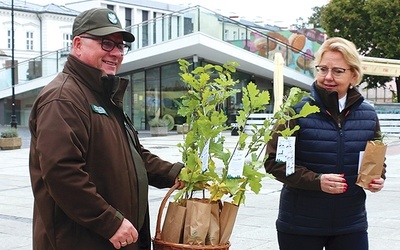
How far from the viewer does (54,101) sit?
2.68 meters

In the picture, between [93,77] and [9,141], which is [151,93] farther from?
[93,77]

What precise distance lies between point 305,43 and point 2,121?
1934 cm

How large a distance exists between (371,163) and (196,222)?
3.55 feet

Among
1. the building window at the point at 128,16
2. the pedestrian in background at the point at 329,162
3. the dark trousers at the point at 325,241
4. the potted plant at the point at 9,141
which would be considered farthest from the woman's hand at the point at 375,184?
the building window at the point at 128,16

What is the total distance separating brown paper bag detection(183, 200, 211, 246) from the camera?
2.88m

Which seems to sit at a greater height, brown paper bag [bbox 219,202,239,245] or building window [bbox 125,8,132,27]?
building window [bbox 125,8,132,27]

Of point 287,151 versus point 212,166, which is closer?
point 212,166

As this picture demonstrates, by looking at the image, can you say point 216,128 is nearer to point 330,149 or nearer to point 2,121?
point 330,149

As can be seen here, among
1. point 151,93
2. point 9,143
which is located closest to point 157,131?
point 151,93

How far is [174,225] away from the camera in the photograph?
9.71ft

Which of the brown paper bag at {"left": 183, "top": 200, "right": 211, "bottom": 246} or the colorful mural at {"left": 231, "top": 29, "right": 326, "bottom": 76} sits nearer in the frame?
the brown paper bag at {"left": 183, "top": 200, "right": 211, "bottom": 246}

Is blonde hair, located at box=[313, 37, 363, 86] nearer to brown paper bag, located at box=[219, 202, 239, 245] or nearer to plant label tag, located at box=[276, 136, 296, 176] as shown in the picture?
plant label tag, located at box=[276, 136, 296, 176]

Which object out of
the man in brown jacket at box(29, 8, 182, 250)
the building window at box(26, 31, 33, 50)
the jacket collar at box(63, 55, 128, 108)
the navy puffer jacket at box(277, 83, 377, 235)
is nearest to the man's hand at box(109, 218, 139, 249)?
the man in brown jacket at box(29, 8, 182, 250)

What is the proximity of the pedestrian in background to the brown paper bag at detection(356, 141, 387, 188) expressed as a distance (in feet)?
0.29
